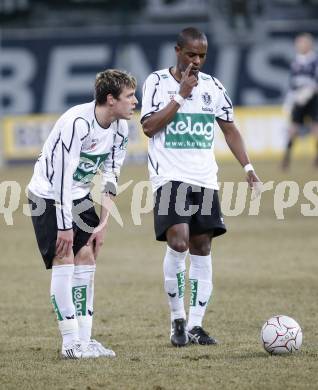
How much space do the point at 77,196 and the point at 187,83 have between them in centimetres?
117

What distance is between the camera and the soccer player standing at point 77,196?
7152 millimetres

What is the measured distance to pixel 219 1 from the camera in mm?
31031

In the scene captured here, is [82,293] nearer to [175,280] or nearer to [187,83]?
[175,280]

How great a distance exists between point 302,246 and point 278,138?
13.4m

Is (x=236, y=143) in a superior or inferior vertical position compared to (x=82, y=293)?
superior

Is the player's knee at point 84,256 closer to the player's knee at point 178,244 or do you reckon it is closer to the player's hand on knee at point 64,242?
the player's hand on knee at point 64,242

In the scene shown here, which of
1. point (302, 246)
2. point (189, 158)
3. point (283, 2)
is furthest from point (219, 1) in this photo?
point (189, 158)

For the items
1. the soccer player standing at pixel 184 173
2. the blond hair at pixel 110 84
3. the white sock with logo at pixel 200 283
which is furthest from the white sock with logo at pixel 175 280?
the blond hair at pixel 110 84

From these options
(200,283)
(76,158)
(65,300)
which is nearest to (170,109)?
(76,158)

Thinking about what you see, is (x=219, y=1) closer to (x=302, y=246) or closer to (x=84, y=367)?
(x=302, y=246)

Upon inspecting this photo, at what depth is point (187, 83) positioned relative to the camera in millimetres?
7691

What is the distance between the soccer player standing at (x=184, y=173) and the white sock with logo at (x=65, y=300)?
0.87 metres

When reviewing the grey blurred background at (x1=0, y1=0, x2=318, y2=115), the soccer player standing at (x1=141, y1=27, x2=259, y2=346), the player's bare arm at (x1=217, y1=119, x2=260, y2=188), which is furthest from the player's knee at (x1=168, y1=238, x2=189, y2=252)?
the grey blurred background at (x1=0, y1=0, x2=318, y2=115)

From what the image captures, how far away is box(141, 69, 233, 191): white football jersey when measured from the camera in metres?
7.90
